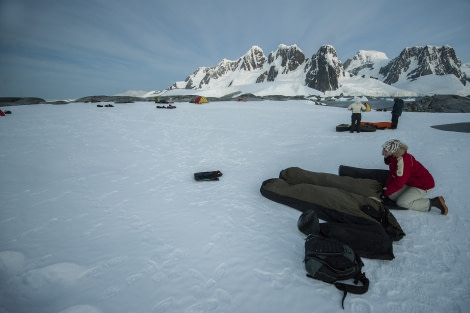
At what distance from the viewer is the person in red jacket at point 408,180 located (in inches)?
147

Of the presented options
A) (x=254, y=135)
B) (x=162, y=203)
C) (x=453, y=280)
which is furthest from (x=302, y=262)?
(x=254, y=135)

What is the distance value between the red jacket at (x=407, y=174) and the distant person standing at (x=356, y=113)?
7510mm

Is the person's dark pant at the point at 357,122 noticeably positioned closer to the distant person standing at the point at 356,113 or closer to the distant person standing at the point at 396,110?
the distant person standing at the point at 356,113

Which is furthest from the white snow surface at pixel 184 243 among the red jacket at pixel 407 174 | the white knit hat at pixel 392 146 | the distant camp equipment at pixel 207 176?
the white knit hat at pixel 392 146

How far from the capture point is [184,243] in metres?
3.19

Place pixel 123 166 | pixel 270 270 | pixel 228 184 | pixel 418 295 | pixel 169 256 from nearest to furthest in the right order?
→ pixel 418 295 < pixel 270 270 < pixel 169 256 < pixel 228 184 < pixel 123 166

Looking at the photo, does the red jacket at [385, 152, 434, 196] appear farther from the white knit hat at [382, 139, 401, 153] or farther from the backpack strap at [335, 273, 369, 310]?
the backpack strap at [335, 273, 369, 310]

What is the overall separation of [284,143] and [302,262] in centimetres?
671

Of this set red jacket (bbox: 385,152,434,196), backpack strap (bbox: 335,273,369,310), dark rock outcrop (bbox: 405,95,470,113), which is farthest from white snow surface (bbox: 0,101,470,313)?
dark rock outcrop (bbox: 405,95,470,113)

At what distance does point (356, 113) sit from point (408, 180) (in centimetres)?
787

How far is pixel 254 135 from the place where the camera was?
10.8 meters

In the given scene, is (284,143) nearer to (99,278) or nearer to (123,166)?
(123,166)

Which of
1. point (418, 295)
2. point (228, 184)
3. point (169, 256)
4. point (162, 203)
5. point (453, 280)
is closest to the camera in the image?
point (418, 295)

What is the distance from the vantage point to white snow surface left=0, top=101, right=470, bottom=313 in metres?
2.34
